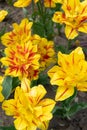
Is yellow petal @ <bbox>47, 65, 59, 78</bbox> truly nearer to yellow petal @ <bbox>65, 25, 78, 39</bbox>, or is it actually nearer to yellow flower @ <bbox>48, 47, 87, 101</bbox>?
yellow flower @ <bbox>48, 47, 87, 101</bbox>

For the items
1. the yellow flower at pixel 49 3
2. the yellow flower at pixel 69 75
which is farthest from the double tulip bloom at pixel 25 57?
the yellow flower at pixel 49 3

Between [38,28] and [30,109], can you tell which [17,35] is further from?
[30,109]

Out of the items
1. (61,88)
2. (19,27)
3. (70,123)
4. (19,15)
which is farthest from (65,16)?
(19,15)

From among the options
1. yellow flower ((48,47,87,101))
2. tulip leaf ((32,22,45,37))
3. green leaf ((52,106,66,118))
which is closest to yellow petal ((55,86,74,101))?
yellow flower ((48,47,87,101))

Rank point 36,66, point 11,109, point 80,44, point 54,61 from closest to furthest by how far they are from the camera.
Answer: point 11,109 < point 36,66 < point 54,61 < point 80,44

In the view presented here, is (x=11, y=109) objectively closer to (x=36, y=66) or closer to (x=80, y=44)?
(x=36, y=66)

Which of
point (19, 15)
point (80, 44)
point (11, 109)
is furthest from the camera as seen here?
point (19, 15)
